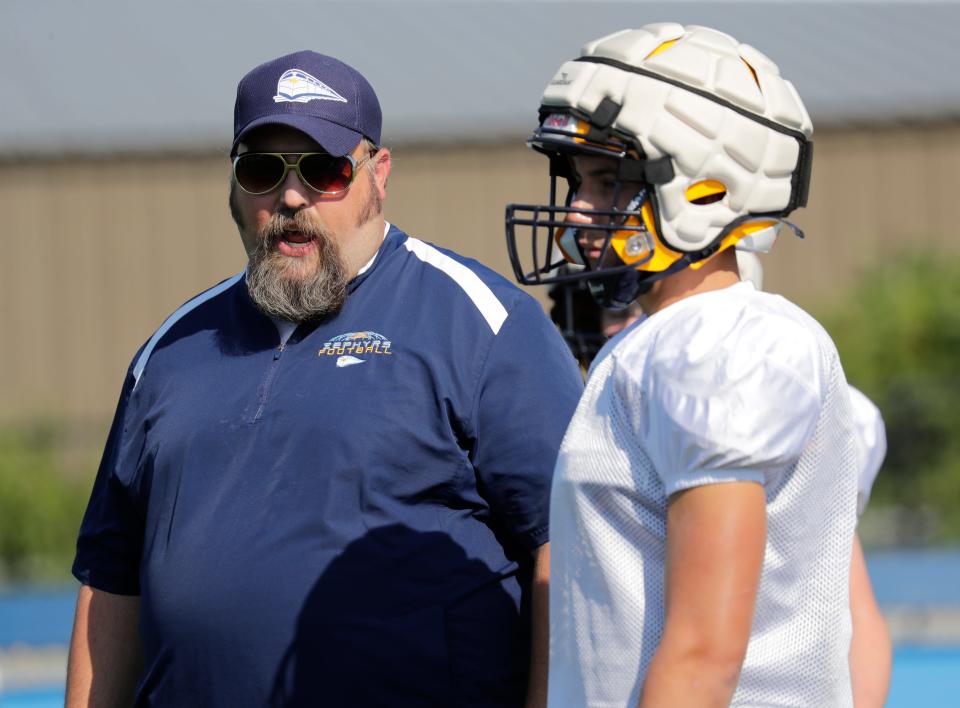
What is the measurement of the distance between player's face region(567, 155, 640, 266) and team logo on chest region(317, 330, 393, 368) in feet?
2.29

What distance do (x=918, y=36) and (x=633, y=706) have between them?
21.4 metres

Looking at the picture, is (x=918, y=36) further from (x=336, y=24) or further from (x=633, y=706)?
(x=633, y=706)

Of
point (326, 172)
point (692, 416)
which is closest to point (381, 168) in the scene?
point (326, 172)

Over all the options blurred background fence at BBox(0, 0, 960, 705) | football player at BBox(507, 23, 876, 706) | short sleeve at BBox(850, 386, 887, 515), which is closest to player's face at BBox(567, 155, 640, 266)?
football player at BBox(507, 23, 876, 706)

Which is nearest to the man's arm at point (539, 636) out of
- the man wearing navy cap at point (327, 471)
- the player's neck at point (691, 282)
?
the man wearing navy cap at point (327, 471)

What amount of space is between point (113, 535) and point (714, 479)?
1.67 meters

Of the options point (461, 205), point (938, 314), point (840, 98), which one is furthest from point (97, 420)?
point (840, 98)

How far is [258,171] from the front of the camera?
304cm

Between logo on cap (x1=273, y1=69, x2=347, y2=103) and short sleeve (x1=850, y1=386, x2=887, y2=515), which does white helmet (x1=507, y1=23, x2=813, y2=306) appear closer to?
logo on cap (x1=273, y1=69, x2=347, y2=103)

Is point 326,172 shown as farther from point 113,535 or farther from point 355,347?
point 113,535

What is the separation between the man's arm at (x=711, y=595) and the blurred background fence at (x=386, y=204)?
1005 cm

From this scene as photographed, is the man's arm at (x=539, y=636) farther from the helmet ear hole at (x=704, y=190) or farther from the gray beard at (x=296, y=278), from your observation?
the helmet ear hole at (x=704, y=190)

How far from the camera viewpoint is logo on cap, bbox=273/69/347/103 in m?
3.02

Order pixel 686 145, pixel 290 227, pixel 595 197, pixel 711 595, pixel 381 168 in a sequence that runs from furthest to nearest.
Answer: pixel 381 168
pixel 290 227
pixel 595 197
pixel 686 145
pixel 711 595
